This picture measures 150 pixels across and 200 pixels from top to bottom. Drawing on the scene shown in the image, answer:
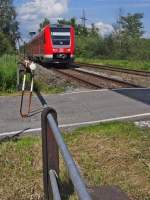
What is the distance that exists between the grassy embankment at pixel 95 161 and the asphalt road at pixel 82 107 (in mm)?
1319

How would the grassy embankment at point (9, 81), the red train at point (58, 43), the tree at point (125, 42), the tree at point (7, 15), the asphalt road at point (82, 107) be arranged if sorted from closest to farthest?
the asphalt road at point (82, 107) < the grassy embankment at point (9, 81) < the red train at point (58, 43) < the tree at point (125, 42) < the tree at point (7, 15)

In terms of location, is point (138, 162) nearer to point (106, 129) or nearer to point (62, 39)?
point (106, 129)

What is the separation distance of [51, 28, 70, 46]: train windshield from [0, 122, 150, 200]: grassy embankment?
76.7 ft

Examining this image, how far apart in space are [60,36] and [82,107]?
2077cm

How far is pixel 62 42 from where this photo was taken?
31.5 metres

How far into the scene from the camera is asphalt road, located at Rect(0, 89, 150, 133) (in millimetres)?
9445

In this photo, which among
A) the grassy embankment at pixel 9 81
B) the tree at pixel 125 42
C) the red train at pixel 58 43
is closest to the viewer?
the grassy embankment at pixel 9 81

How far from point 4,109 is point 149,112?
11.0ft

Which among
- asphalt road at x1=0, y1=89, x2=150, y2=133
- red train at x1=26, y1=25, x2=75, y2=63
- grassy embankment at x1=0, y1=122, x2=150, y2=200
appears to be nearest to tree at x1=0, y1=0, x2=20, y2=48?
red train at x1=26, y1=25, x2=75, y2=63

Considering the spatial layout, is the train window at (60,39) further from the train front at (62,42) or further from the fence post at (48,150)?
the fence post at (48,150)

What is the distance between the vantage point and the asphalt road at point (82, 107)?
31.0 ft

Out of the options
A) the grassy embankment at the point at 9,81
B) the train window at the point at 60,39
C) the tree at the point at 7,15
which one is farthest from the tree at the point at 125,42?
the grassy embankment at the point at 9,81

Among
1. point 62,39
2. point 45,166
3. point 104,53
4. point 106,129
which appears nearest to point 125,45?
point 104,53

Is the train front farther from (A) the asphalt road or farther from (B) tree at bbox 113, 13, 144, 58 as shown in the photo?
(B) tree at bbox 113, 13, 144, 58
